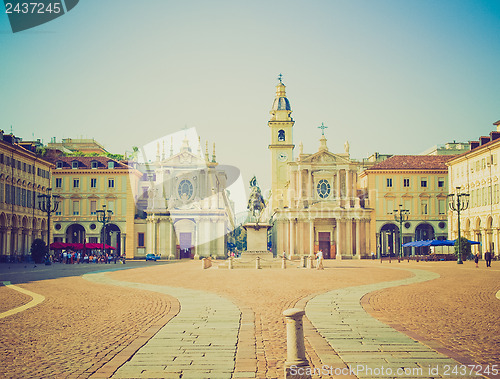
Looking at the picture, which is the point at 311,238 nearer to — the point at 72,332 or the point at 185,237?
the point at 185,237

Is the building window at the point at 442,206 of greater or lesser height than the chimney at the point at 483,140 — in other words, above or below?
below

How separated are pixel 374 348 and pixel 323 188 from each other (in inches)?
3043

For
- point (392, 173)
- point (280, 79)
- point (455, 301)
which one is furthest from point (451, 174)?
point (455, 301)

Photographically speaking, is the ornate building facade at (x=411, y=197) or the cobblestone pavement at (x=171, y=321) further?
the ornate building facade at (x=411, y=197)

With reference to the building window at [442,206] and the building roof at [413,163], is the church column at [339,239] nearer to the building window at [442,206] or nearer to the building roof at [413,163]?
the building roof at [413,163]

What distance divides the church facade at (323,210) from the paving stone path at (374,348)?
69.4 metres

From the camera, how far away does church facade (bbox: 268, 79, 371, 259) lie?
8388 cm

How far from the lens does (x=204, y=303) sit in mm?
17234

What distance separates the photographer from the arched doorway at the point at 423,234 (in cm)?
8300

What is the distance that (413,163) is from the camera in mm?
85625

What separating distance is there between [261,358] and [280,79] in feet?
301

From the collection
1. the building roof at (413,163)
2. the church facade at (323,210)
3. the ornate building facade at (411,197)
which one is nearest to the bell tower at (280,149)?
the church facade at (323,210)

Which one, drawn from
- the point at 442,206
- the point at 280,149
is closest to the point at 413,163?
the point at 442,206

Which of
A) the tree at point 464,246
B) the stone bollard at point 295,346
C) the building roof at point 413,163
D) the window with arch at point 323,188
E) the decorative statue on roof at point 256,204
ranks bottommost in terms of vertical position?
the tree at point 464,246
